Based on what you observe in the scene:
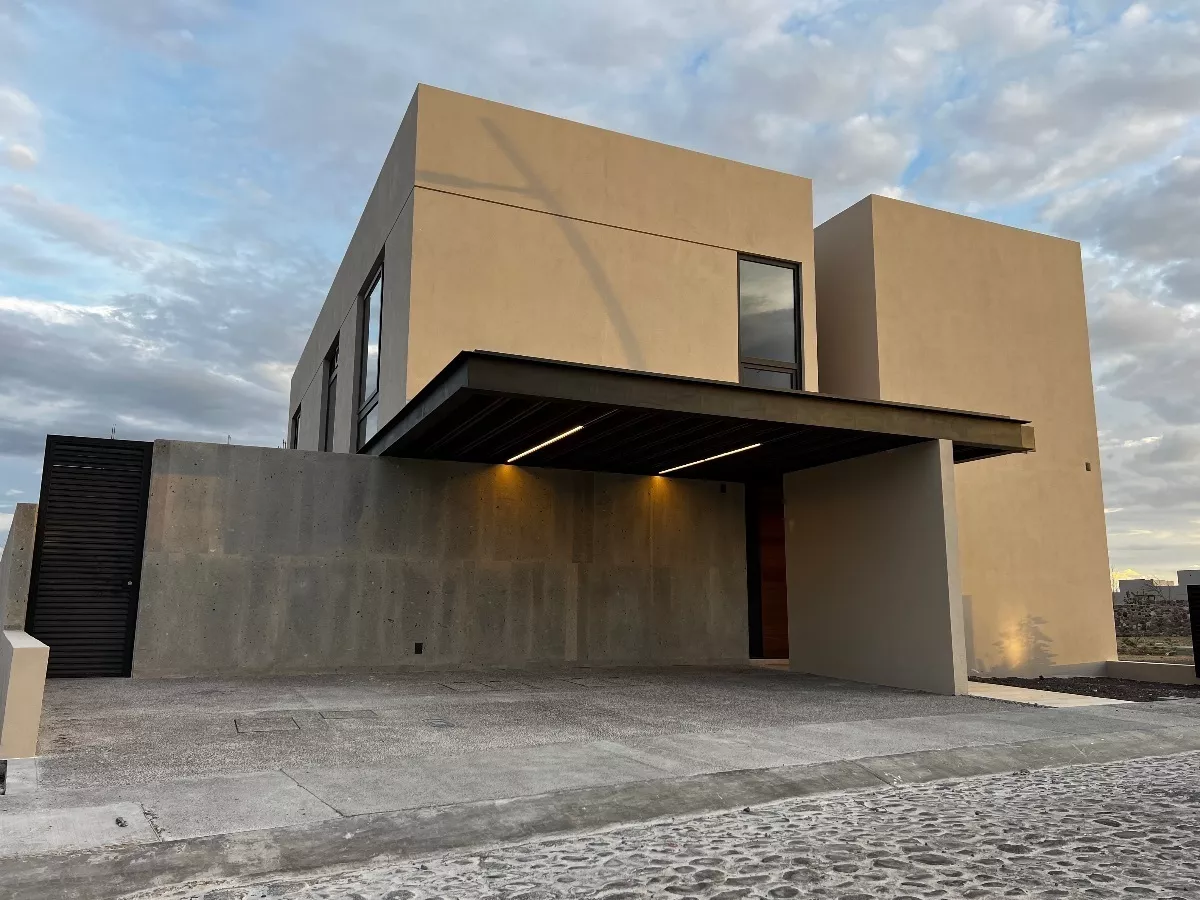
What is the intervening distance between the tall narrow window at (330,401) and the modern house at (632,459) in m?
1.46

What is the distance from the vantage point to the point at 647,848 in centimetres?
A: 407

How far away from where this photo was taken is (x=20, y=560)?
1042 centimetres

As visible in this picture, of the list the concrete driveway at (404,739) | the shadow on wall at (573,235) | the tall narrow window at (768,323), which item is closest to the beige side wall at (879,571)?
the concrete driveway at (404,739)

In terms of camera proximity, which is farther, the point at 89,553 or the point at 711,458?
the point at 711,458

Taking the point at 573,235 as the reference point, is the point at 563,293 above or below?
below

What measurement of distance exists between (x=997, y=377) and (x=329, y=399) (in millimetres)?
14515

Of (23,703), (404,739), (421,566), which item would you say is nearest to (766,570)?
(421,566)

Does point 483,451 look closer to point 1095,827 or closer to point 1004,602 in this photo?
point 1095,827

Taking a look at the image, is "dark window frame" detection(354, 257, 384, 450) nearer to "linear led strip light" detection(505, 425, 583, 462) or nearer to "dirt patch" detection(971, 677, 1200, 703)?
"linear led strip light" detection(505, 425, 583, 462)

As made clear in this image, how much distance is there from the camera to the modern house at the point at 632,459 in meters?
10.5

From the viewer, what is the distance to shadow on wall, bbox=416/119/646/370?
42.4 feet

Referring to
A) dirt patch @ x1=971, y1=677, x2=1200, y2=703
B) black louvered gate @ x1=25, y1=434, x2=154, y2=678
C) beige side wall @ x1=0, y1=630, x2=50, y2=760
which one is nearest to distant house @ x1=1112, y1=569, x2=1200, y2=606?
dirt patch @ x1=971, y1=677, x2=1200, y2=703

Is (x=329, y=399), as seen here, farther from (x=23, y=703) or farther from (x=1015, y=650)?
(x=1015, y=650)

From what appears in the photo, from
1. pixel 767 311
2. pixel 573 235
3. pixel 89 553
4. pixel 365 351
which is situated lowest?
pixel 89 553
